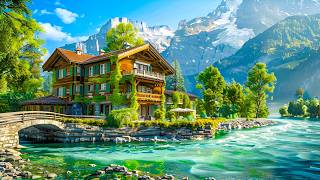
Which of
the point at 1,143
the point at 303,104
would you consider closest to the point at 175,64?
the point at 303,104

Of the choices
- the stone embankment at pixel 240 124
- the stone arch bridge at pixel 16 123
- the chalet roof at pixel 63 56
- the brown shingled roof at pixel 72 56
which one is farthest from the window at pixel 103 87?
the stone embankment at pixel 240 124

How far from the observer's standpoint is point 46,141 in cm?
3459

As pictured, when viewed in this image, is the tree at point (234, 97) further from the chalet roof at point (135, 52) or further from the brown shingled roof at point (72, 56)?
the brown shingled roof at point (72, 56)

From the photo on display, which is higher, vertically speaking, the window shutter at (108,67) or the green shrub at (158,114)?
the window shutter at (108,67)

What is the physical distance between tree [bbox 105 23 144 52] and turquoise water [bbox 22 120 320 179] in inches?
1335

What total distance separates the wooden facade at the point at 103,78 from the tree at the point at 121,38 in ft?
43.6

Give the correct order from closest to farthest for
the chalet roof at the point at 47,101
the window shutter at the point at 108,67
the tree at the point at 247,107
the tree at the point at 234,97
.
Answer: the chalet roof at the point at 47,101 < the window shutter at the point at 108,67 < the tree at the point at 234,97 < the tree at the point at 247,107

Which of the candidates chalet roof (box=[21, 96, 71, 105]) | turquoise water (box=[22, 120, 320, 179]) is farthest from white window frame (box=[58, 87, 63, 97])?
turquoise water (box=[22, 120, 320, 179])

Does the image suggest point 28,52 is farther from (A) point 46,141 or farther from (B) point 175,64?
(B) point 175,64

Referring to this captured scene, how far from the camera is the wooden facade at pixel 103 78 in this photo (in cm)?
4319

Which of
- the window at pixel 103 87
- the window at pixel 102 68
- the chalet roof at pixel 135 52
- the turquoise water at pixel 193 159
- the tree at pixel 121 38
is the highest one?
the tree at pixel 121 38

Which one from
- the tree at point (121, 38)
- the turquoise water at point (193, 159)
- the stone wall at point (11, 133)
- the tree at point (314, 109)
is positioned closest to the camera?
the turquoise water at point (193, 159)

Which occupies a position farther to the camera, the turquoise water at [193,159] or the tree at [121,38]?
the tree at [121,38]

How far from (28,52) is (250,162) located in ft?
118
